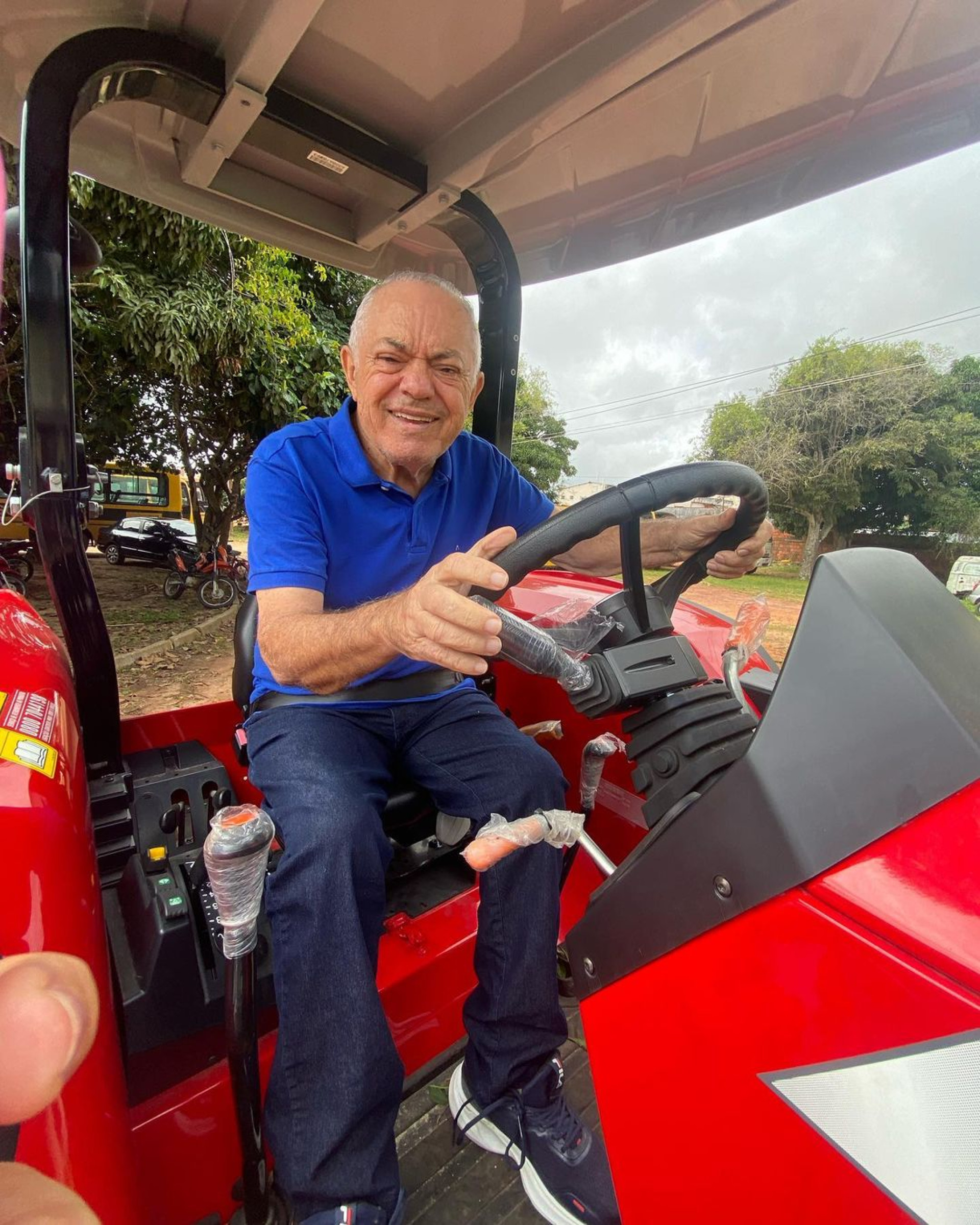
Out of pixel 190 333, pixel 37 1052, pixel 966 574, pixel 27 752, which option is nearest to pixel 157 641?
pixel 190 333

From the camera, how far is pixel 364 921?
1026 millimetres

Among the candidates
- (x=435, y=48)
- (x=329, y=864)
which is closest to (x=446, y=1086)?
(x=329, y=864)

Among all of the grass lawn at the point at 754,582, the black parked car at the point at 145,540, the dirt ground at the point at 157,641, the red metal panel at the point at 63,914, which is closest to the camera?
the red metal panel at the point at 63,914

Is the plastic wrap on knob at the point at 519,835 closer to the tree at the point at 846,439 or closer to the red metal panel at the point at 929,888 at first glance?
the red metal panel at the point at 929,888

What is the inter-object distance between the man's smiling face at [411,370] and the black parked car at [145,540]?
1037cm

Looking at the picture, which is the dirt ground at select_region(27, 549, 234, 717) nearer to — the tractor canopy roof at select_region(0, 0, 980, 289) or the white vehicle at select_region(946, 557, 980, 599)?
the tractor canopy roof at select_region(0, 0, 980, 289)

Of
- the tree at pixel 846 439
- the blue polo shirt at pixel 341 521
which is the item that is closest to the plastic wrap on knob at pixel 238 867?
the blue polo shirt at pixel 341 521

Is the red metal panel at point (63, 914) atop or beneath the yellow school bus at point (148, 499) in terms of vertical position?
beneath

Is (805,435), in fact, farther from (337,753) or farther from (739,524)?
(337,753)

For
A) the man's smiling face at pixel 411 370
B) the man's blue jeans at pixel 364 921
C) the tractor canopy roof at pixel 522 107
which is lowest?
the man's blue jeans at pixel 364 921

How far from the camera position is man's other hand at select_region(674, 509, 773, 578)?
3.77 feet

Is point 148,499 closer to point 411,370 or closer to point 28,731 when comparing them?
point 411,370

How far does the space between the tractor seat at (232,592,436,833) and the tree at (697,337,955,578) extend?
1.04 m

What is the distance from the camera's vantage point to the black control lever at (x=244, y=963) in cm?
80
